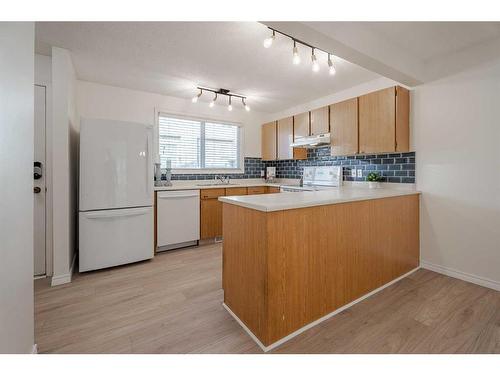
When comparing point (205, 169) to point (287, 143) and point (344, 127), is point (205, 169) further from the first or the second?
point (344, 127)

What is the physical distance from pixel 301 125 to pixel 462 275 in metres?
2.69

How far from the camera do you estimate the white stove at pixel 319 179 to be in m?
3.46

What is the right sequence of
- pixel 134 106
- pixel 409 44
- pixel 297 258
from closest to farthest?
pixel 297 258, pixel 409 44, pixel 134 106

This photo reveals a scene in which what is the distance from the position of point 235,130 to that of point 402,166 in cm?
287

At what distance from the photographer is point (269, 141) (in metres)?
4.48

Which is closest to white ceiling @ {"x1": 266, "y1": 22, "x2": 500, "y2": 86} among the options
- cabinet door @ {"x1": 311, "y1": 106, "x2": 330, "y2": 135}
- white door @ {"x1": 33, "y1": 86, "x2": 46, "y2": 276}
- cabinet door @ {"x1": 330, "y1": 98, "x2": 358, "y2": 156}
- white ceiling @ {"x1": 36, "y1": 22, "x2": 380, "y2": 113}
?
white ceiling @ {"x1": 36, "y1": 22, "x2": 380, "y2": 113}

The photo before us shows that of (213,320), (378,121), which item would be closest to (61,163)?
(213,320)

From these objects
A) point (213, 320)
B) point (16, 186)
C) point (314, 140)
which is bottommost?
point (213, 320)

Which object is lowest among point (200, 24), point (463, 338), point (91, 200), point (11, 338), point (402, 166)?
point (463, 338)

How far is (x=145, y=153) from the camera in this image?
2842 millimetres

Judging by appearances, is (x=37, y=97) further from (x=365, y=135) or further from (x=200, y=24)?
(x=365, y=135)

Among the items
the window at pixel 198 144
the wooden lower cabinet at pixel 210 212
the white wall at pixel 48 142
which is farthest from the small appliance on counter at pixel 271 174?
the white wall at pixel 48 142

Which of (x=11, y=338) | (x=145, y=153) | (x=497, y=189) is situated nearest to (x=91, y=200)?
(x=145, y=153)

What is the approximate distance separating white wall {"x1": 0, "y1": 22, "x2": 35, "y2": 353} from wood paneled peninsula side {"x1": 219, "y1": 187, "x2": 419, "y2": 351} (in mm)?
1149
